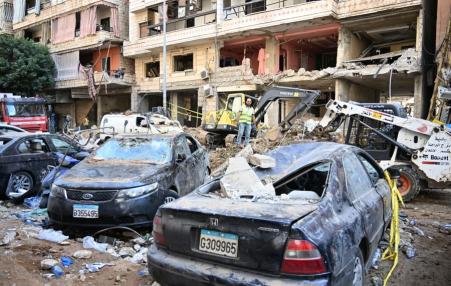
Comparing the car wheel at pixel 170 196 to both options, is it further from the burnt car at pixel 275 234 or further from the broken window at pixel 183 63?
the broken window at pixel 183 63

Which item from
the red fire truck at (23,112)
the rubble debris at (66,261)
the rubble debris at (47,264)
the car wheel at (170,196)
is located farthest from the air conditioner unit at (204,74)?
the rubble debris at (47,264)

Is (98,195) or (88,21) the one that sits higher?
(88,21)

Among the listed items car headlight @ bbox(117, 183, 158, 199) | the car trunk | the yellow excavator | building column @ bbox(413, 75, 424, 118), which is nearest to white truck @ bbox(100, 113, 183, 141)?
the yellow excavator

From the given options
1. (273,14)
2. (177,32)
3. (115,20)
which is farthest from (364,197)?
(115,20)

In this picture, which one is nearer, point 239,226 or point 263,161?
point 239,226

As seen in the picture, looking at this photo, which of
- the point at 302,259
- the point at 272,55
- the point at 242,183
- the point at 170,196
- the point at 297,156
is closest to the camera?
the point at 302,259

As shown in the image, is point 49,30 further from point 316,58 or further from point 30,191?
point 30,191

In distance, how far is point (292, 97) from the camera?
1488 centimetres

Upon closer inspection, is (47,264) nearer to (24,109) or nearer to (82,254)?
(82,254)

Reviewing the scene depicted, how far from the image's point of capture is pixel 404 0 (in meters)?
17.8

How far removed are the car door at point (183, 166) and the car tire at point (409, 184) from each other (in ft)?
15.3

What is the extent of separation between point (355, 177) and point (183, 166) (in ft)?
11.9

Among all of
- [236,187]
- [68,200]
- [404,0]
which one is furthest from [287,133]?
[236,187]

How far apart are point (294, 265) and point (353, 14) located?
61.2 feet
